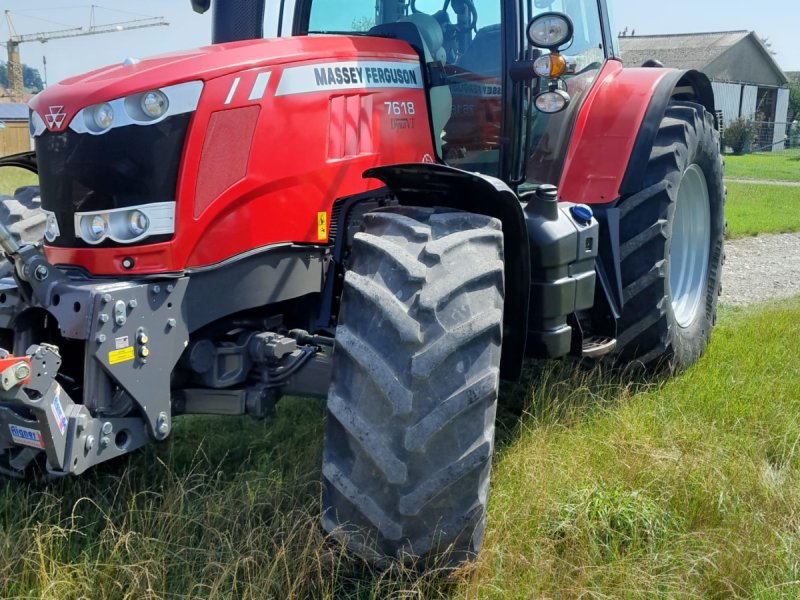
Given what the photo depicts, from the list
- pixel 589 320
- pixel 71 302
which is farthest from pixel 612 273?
pixel 71 302

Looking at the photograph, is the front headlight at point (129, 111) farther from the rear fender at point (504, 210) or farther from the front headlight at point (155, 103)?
the rear fender at point (504, 210)

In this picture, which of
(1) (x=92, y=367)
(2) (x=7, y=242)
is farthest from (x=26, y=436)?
(2) (x=7, y=242)

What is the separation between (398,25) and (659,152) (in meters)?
1.50

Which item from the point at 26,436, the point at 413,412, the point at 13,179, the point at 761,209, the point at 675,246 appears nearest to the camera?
the point at 413,412

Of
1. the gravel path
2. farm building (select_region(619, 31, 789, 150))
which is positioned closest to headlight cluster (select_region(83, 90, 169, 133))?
the gravel path

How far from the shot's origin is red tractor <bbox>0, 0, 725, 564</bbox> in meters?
2.53

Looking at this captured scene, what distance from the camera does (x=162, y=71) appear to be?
286 centimetres

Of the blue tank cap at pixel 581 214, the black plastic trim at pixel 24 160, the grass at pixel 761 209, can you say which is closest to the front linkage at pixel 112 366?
the black plastic trim at pixel 24 160

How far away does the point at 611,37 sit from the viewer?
4887 millimetres

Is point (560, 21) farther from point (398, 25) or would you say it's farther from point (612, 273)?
point (612, 273)

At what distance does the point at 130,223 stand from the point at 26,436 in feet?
2.47

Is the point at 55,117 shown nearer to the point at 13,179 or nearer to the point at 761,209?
the point at 761,209

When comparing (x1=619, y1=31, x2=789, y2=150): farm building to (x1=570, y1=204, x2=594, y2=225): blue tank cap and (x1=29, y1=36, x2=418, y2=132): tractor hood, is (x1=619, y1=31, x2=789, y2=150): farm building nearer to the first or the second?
(x1=570, y1=204, x2=594, y2=225): blue tank cap

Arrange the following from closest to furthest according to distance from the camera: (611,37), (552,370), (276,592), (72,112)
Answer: (276,592)
(72,112)
(552,370)
(611,37)
